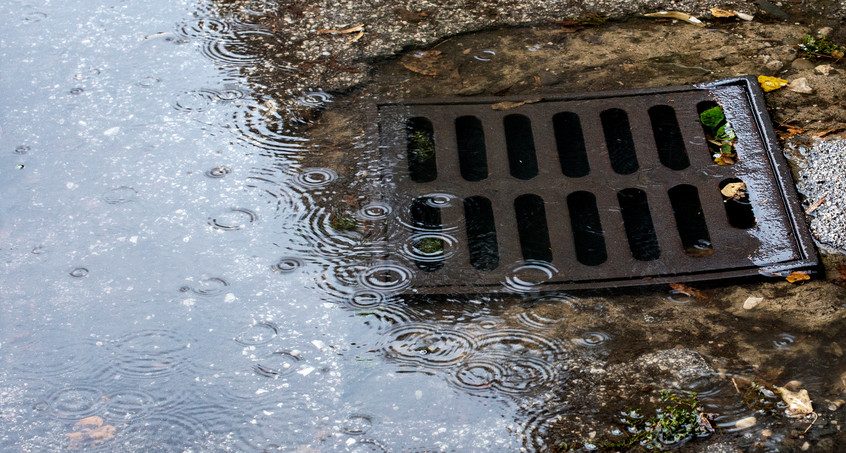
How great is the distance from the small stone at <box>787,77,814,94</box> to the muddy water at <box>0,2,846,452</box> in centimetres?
84

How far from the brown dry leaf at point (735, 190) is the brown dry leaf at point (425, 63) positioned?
3.47ft

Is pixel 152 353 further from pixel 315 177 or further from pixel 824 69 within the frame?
pixel 824 69

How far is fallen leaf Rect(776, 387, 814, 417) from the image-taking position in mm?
1566

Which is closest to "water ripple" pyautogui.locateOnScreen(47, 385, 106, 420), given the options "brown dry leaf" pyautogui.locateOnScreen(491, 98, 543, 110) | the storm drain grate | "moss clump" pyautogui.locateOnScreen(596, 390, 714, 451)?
the storm drain grate

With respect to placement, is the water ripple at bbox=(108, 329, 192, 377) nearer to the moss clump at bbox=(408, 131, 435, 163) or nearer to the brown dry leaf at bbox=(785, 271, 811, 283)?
the moss clump at bbox=(408, 131, 435, 163)

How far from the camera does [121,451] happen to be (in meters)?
1.59

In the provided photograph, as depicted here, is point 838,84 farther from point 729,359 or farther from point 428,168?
point 428,168

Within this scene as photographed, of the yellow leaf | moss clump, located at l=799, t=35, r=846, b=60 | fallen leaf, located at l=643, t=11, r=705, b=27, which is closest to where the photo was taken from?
the yellow leaf

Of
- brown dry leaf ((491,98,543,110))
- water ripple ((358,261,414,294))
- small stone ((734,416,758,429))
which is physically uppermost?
brown dry leaf ((491,98,543,110))

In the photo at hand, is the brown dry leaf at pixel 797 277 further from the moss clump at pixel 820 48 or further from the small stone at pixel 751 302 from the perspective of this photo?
the moss clump at pixel 820 48

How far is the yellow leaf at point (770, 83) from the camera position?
93.7 inches

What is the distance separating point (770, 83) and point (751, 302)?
0.95 m

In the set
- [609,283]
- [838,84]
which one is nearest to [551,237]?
[609,283]

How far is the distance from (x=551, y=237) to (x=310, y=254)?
72 centimetres
